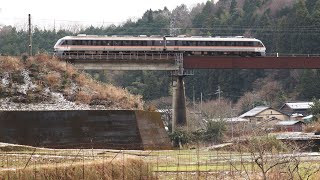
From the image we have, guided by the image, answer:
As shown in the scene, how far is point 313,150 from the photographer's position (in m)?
41.4

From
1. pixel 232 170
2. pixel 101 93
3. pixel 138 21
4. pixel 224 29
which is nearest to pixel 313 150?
pixel 101 93

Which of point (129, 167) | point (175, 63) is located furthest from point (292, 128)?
point (129, 167)

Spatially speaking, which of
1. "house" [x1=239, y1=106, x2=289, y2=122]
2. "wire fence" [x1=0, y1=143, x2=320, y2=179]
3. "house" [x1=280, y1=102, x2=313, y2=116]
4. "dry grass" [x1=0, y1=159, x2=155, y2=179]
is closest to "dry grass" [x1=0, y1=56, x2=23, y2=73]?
"wire fence" [x1=0, y1=143, x2=320, y2=179]

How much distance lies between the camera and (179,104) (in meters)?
49.7

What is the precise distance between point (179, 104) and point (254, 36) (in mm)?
48191

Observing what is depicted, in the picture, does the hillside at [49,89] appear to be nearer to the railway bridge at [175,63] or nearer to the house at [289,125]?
the railway bridge at [175,63]

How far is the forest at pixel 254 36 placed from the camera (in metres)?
85.4

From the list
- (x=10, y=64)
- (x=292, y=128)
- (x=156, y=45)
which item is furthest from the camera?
(x=292, y=128)

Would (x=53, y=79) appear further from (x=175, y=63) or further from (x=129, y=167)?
(x=129, y=167)

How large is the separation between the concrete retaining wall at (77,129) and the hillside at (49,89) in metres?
1.64

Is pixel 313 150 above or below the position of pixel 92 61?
below

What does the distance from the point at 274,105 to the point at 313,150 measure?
4817 centimetres

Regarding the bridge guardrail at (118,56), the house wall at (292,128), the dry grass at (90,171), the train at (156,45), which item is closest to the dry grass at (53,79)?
the bridge guardrail at (118,56)

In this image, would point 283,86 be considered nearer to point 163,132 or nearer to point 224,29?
point 224,29
